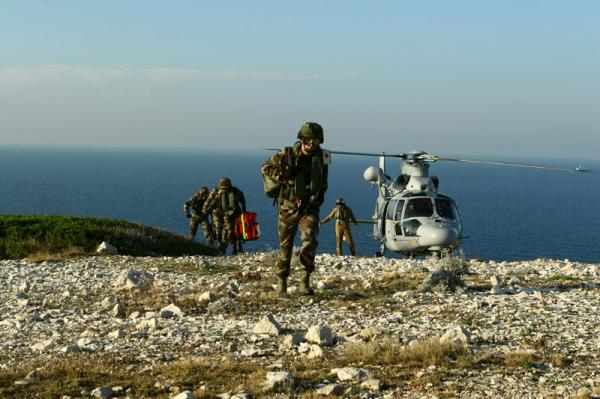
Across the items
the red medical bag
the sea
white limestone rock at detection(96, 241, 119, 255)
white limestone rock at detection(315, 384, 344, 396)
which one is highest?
white limestone rock at detection(315, 384, 344, 396)

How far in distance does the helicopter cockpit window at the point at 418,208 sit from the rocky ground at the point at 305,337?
280 inches

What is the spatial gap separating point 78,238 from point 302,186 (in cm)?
1069

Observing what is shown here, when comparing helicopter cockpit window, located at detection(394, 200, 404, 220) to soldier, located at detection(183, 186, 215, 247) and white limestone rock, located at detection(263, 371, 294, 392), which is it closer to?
soldier, located at detection(183, 186, 215, 247)

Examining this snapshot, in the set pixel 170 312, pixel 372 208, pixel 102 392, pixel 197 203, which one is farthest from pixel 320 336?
pixel 372 208

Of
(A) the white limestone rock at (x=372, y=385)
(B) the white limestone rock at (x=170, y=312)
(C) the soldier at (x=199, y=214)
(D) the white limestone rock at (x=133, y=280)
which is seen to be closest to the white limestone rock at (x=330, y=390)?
(A) the white limestone rock at (x=372, y=385)

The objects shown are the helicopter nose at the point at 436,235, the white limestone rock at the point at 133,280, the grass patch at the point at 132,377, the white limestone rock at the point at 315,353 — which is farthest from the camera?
the helicopter nose at the point at 436,235

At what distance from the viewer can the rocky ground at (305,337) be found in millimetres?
6184

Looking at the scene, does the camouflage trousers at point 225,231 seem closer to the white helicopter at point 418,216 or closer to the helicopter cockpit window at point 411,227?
the white helicopter at point 418,216

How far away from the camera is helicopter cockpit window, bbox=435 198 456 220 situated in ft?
66.7

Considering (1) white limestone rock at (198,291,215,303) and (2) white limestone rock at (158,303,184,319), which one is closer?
(2) white limestone rock at (158,303,184,319)

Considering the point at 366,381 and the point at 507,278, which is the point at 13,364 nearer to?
the point at 366,381

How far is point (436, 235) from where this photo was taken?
1967cm

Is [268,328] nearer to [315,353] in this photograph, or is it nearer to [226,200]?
[315,353]

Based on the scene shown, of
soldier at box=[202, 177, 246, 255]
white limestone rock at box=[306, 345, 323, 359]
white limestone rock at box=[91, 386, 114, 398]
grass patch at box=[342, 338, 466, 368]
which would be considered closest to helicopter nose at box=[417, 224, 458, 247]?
soldier at box=[202, 177, 246, 255]
